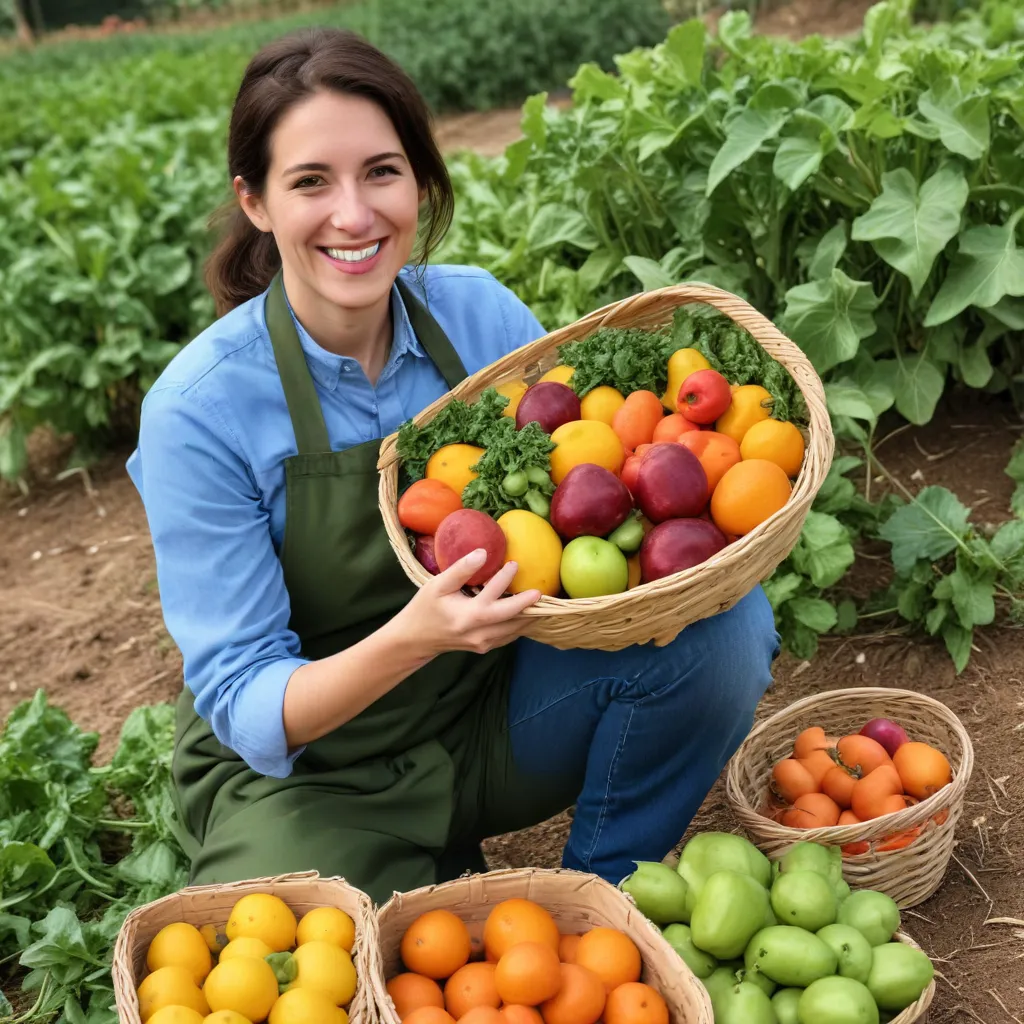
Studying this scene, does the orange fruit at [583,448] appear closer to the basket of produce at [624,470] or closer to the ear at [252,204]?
the basket of produce at [624,470]

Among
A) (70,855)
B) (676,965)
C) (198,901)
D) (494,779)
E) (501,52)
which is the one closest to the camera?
(676,965)

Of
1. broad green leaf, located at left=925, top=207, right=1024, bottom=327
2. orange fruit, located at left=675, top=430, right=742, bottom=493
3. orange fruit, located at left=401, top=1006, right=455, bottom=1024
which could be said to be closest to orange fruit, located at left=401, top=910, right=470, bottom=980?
orange fruit, located at left=401, top=1006, right=455, bottom=1024

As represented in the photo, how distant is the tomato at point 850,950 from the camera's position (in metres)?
1.85

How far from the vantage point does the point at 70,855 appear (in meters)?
2.60

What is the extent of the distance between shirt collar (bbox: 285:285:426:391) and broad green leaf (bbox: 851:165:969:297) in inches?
49.7

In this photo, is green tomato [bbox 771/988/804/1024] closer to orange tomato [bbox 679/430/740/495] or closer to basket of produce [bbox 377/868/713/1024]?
basket of produce [bbox 377/868/713/1024]

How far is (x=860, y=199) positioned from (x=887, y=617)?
110cm

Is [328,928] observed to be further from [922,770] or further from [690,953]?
[922,770]

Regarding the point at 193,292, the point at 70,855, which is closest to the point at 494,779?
the point at 70,855

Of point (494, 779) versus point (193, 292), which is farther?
point (193, 292)

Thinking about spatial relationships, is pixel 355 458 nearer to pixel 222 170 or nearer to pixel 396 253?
pixel 396 253

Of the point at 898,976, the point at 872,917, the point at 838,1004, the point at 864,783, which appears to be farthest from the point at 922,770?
the point at 838,1004

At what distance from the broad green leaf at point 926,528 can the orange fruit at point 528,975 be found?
5.11 feet

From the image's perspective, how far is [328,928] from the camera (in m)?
1.86
